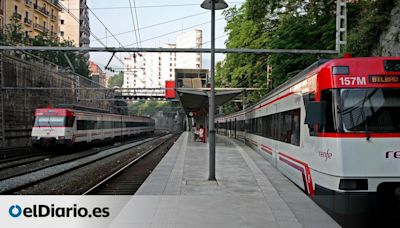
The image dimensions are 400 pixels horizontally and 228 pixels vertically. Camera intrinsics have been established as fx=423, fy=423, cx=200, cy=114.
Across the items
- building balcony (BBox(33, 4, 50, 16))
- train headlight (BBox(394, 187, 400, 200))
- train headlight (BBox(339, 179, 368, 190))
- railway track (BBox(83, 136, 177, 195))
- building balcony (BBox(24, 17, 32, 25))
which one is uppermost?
building balcony (BBox(33, 4, 50, 16))

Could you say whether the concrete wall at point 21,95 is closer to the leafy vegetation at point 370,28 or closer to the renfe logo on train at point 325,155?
the leafy vegetation at point 370,28

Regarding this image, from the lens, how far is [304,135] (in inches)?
345

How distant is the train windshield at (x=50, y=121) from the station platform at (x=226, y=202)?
12841mm

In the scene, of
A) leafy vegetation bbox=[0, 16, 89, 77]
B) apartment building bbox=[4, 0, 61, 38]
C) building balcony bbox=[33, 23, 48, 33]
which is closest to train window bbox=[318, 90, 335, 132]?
leafy vegetation bbox=[0, 16, 89, 77]

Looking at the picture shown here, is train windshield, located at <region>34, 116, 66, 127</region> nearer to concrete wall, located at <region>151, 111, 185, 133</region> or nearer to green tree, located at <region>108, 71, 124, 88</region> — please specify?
concrete wall, located at <region>151, 111, 185, 133</region>

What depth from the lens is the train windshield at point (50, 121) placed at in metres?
23.7

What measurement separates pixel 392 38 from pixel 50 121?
17.9 meters

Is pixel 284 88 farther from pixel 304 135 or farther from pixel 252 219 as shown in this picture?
pixel 252 219

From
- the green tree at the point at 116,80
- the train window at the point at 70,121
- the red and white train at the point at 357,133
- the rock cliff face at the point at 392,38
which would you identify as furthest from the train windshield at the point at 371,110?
the green tree at the point at 116,80

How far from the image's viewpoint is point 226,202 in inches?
317

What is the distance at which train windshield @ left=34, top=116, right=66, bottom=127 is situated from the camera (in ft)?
77.7

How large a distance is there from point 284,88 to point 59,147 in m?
16.3

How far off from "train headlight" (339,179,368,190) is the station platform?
2.05 feet

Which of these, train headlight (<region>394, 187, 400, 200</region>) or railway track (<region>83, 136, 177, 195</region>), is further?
railway track (<region>83, 136, 177, 195</region>)
